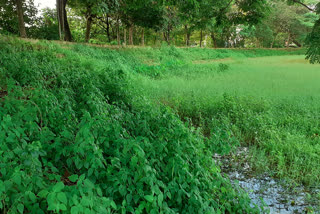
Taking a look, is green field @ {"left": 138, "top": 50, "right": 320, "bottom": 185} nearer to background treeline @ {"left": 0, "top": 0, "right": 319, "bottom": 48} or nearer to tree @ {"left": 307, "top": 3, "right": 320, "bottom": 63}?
tree @ {"left": 307, "top": 3, "right": 320, "bottom": 63}

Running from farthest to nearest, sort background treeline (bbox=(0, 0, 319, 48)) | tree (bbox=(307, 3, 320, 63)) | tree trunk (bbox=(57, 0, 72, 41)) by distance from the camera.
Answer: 1. tree trunk (bbox=(57, 0, 72, 41))
2. background treeline (bbox=(0, 0, 319, 48))
3. tree (bbox=(307, 3, 320, 63))

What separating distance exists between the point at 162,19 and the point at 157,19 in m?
0.44

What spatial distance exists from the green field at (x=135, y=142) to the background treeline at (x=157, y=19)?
2.72 meters

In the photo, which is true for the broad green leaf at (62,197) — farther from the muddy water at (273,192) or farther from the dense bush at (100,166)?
the muddy water at (273,192)

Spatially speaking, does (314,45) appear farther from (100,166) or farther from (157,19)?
(157,19)

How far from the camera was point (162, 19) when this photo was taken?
69.7ft

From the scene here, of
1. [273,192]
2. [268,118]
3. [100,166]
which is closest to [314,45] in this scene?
→ [268,118]

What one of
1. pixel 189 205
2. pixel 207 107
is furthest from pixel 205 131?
pixel 189 205

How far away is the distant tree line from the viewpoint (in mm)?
8242

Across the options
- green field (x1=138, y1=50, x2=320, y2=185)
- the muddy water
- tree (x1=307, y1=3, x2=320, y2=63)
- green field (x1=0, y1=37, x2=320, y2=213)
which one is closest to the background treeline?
tree (x1=307, y1=3, x2=320, y2=63)

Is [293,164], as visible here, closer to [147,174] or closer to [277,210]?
[277,210]

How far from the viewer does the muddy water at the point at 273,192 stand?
3.44 m

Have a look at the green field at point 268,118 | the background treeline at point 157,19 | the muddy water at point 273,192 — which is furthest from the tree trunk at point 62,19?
the muddy water at point 273,192

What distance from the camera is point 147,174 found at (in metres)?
2.29
